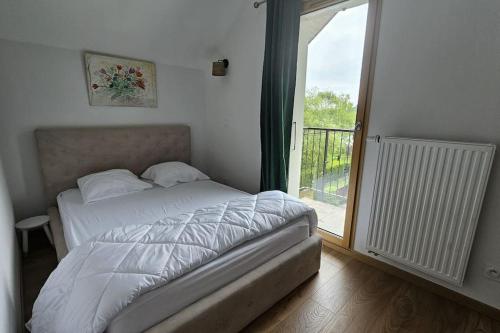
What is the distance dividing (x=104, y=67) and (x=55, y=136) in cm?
81

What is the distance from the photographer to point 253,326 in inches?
57.5

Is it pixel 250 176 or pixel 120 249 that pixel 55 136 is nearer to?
pixel 120 249

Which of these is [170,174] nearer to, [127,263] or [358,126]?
[127,263]

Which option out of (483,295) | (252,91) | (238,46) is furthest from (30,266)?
(483,295)

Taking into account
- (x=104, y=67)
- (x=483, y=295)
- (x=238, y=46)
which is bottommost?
(x=483, y=295)

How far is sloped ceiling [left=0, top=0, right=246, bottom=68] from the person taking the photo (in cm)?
195

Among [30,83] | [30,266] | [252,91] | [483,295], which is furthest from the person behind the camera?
[252,91]

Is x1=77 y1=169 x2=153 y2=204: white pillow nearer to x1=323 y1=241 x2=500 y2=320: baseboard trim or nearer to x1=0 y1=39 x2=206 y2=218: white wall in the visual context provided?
x1=0 y1=39 x2=206 y2=218: white wall

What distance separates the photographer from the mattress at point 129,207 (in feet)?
5.46

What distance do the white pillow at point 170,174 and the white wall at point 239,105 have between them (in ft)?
1.67

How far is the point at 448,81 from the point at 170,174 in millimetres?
2451

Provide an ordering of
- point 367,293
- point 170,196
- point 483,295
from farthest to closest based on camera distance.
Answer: point 170,196, point 367,293, point 483,295

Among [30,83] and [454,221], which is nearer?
[454,221]

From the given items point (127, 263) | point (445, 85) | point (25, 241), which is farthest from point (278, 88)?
point (25, 241)
